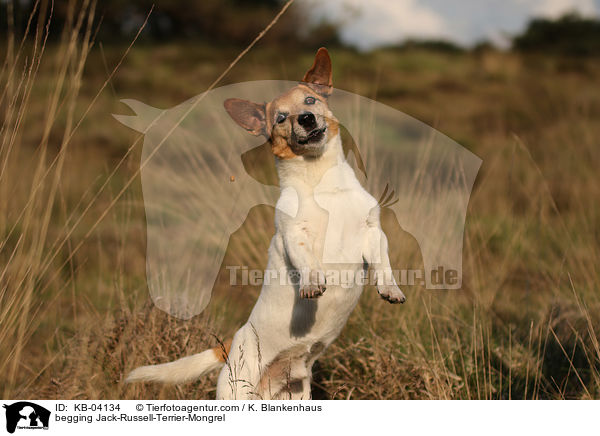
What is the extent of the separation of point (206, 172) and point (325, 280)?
3.16 ft

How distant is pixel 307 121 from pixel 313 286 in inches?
27.8

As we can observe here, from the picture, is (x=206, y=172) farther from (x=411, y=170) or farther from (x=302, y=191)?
(x=411, y=170)

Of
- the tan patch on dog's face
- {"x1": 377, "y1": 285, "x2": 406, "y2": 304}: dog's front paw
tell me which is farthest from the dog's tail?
the tan patch on dog's face

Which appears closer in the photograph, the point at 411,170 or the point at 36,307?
the point at 411,170

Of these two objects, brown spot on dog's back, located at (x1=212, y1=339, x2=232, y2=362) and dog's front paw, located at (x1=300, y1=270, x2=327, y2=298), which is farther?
brown spot on dog's back, located at (x1=212, y1=339, x2=232, y2=362)

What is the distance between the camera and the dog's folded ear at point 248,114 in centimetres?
247

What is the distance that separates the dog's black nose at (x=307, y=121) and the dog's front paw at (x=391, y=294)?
740 mm

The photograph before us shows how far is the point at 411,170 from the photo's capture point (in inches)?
123

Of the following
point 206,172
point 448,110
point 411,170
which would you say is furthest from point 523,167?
point 206,172

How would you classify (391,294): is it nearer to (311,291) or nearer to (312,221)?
(311,291)

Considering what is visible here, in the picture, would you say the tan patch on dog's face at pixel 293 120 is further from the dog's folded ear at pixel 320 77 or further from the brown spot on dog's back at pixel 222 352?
the brown spot on dog's back at pixel 222 352
